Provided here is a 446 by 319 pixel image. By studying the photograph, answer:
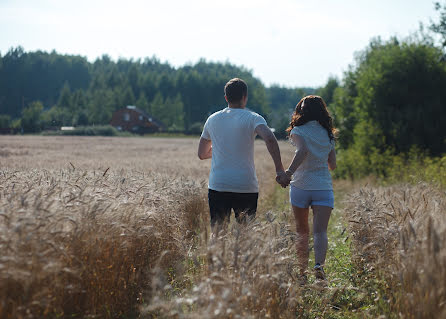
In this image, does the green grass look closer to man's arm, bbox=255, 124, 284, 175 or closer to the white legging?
the white legging

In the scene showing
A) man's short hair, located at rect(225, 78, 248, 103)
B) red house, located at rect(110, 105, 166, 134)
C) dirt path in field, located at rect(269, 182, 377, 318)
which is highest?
red house, located at rect(110, 105, 166, 134)

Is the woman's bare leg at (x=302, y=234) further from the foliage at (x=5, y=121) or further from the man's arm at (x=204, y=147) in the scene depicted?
the foliage at (x=5, y=121)

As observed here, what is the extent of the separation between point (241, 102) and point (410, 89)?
14.7m

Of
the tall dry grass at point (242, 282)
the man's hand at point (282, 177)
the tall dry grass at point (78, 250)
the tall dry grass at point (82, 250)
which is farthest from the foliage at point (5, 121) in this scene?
the tall dry grass at point (242, 282)

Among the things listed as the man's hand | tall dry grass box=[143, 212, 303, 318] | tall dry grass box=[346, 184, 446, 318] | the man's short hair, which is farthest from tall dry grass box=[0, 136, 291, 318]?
tall dry grass box=[346, 184, 446, 318]

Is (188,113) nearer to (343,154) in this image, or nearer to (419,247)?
(343,154)

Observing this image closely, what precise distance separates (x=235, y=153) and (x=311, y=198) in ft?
3.70

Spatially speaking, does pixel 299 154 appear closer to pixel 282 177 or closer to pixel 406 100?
pixel 282 177

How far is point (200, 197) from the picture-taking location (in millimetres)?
8773

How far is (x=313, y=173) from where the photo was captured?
5348mm

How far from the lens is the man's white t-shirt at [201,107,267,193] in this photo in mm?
5086

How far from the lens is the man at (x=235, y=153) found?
16.7 ft

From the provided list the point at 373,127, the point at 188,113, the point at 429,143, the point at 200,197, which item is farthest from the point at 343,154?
the point at 188,113

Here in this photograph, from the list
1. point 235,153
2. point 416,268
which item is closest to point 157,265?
point 235,153
